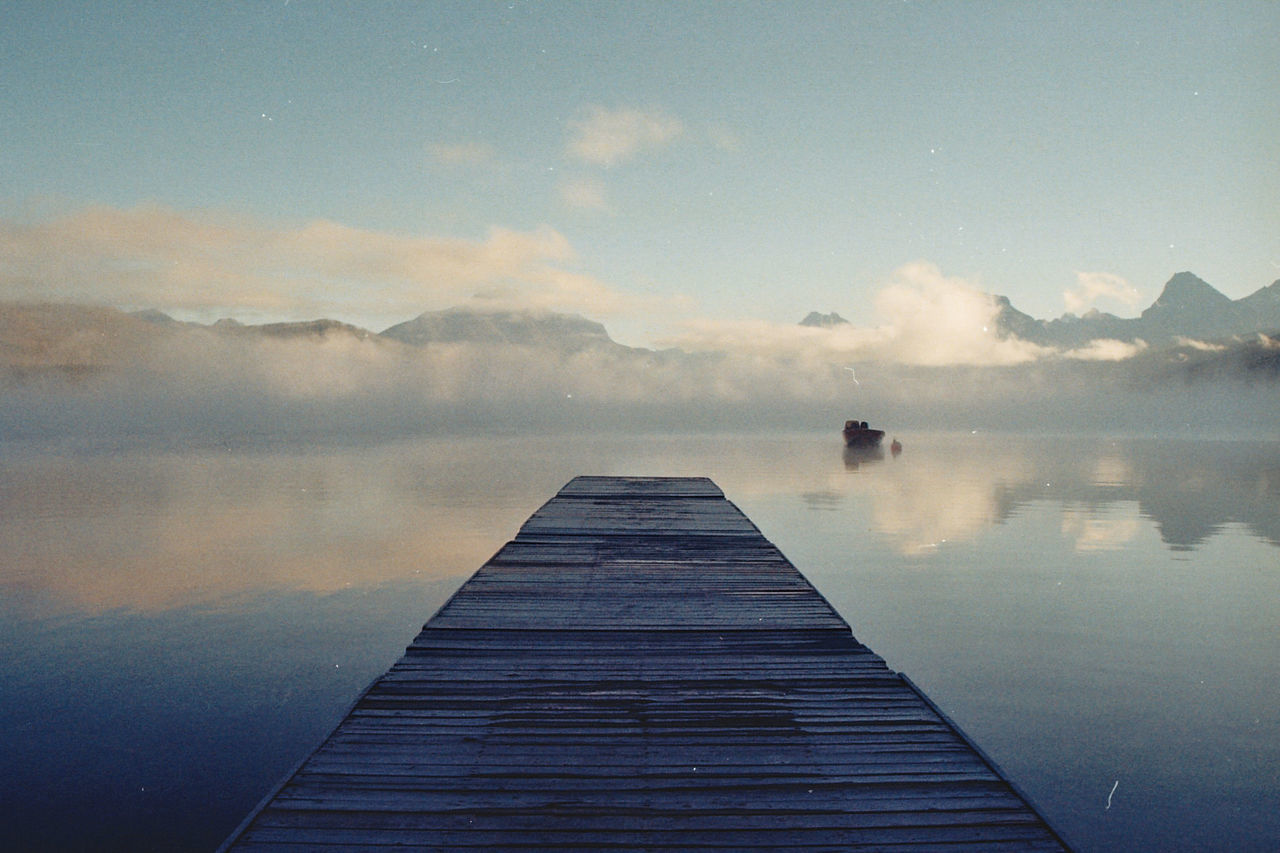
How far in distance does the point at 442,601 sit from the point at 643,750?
13.2m

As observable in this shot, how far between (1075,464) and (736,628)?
8317 centimetres

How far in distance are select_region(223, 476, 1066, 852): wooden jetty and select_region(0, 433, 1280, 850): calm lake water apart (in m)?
2.46

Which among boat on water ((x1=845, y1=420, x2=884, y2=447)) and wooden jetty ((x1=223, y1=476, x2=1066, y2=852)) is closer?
wooden jetty ((x1=223, y1=476, x2=1066, y2=852))

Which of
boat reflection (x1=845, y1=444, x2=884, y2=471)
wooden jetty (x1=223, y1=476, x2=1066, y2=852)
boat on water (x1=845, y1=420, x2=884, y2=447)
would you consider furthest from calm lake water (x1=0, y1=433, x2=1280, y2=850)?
boat on water (x1=845, y1=420, x2=884, y2=447)

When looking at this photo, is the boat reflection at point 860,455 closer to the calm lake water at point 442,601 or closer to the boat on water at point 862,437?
the boat on water at point 862,437

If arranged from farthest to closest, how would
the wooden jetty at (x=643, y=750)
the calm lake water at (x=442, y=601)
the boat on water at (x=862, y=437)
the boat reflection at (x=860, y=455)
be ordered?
1. the boat on water at (x=862, y=437)
2. the boat reflection at (x=860, y=455)
3. the calm lake water at (x=442, y=601)
4. the wooden jetty at (x=643, y=750)

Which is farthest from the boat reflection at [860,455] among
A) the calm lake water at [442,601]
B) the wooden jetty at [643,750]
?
the wooden jetty at [643,750]

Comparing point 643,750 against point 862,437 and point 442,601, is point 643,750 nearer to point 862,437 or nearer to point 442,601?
point 442,601

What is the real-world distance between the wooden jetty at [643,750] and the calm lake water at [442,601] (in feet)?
8.08

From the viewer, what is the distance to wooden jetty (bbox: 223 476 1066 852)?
4777 mm

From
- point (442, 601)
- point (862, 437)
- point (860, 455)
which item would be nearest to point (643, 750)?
point (442, 601)

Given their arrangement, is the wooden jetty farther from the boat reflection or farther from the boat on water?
the boat on water

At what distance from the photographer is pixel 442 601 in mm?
17922

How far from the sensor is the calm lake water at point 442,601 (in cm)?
862
